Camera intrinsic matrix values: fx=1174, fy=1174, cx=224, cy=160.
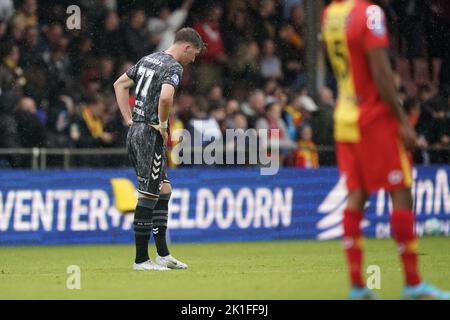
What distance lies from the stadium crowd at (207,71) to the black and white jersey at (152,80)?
5839mm

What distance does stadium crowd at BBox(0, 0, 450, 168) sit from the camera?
17.9 m

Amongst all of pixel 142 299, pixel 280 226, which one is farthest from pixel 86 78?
pixel 142 299

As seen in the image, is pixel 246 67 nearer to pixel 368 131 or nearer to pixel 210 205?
pixel 210 205

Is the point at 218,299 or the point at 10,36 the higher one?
the point at 10,36

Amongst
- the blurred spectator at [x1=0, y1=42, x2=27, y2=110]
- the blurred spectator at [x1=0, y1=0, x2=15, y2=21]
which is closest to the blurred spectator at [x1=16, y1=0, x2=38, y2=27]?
the blurred spectator at [x1=0, y1=0, x2=15, y2=21]

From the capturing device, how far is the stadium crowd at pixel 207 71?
17.9 m

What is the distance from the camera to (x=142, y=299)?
890 cm

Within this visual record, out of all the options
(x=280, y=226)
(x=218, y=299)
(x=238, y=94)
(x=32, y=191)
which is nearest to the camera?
(x=218, y=299)

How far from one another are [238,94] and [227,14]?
1551 millimetres

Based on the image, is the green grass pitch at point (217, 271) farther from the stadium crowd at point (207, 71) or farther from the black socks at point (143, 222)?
the stadium crowd at point (207, 71)

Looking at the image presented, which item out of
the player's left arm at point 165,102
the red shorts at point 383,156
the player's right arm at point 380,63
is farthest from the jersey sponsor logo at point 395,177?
the player's left arm at point 165,102

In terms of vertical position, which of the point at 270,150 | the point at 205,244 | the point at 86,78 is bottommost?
the point at 205,244
